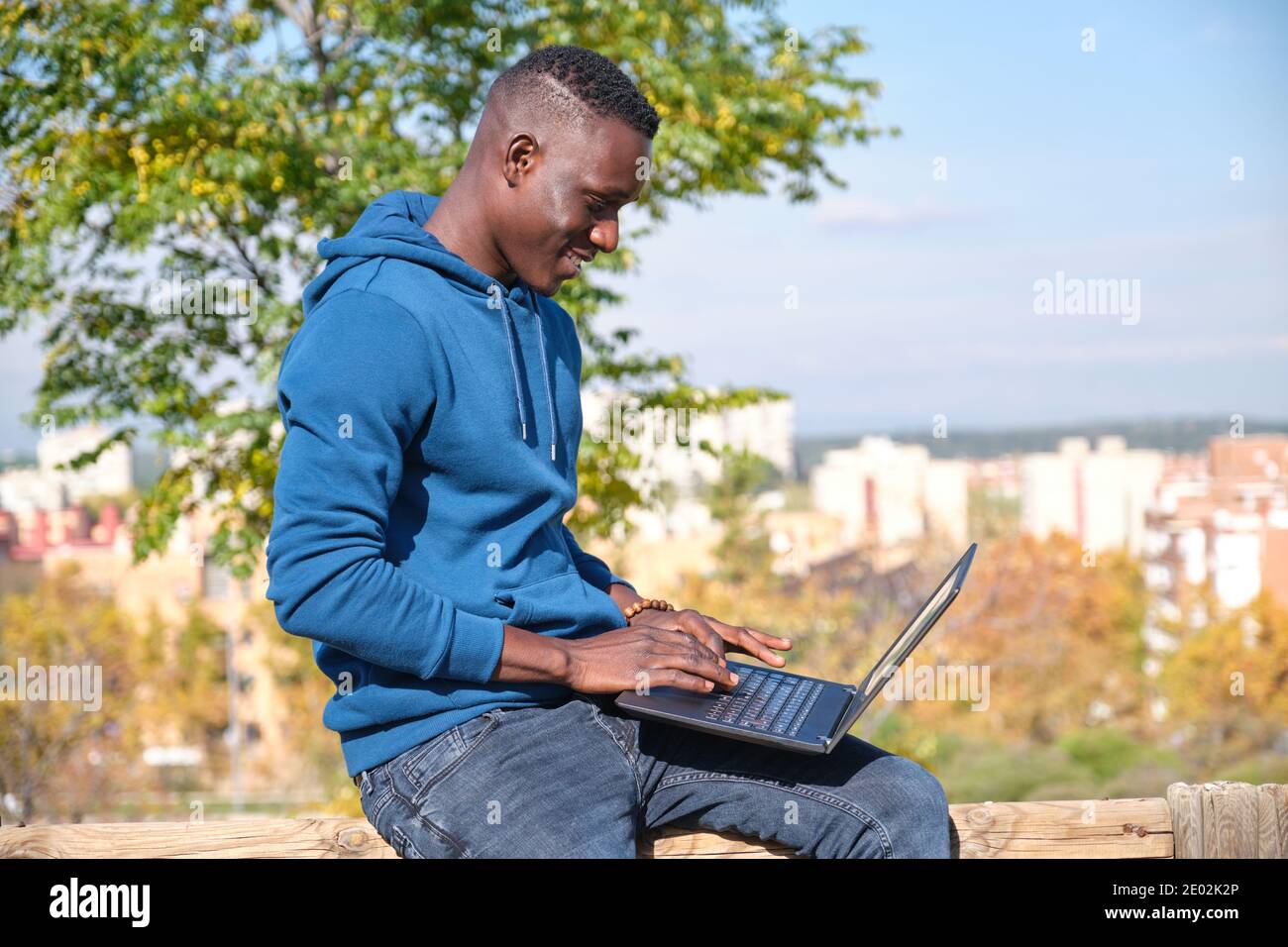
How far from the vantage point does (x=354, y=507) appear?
168 cm

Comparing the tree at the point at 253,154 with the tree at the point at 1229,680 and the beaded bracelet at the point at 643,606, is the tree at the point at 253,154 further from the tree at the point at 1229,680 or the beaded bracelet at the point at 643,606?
the tree at the point at 1229,680

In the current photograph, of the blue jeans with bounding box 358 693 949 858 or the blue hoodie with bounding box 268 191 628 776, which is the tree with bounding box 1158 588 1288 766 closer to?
the blue jeans with bounding box 358 693 949 858

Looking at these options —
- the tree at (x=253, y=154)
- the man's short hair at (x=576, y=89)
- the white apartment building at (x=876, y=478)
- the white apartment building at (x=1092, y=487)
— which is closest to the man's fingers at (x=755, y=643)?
the man's short hair at (x=576, y=89)

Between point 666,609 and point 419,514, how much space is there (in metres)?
0.57

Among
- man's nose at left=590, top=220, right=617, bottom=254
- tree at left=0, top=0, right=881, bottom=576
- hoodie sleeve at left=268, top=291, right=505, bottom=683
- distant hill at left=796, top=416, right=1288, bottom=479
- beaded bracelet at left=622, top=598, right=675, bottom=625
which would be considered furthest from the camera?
distant hill at left=796, top=416, right=1288, bottom=479

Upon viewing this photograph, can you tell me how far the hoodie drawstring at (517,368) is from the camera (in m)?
1.95

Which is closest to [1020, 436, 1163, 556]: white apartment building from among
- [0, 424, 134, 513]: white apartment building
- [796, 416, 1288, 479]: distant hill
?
[796, 416, 1288, 479]: distant hill

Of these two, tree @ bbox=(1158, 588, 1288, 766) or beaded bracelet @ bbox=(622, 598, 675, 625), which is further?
tree @ bbox=(1158, 588, 1288, 766)

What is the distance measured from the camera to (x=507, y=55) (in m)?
7.49

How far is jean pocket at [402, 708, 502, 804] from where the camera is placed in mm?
1813

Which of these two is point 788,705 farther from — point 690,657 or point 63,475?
point 63,475

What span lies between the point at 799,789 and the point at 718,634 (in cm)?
30

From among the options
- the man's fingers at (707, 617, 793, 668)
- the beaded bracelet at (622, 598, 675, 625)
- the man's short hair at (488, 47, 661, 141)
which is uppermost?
the man's short hair at (488, 47, 661, 141)
